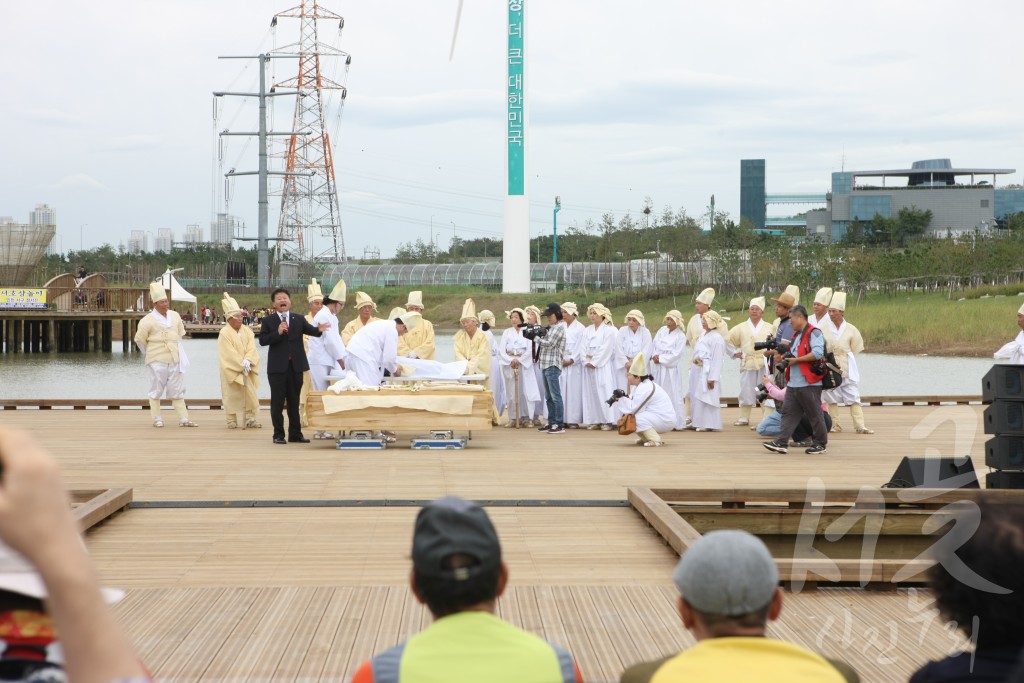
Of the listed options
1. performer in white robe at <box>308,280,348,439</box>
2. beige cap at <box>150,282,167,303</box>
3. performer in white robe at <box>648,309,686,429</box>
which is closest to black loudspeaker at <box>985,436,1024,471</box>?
performer in white robe at <box>648,309,686,429</box>

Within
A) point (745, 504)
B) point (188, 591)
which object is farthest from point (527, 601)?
point (745, 504)

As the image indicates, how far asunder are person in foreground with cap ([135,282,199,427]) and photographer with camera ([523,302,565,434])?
454cm

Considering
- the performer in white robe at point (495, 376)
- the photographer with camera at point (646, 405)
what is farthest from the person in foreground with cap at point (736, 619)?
the performer in white robe at point (495, 376)

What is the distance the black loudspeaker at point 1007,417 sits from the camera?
8.31 m

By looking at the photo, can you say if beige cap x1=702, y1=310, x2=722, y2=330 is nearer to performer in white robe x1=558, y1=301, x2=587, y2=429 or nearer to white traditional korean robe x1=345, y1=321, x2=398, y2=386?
performer in white robe x1=558, y1=301, x2=587, y2=429

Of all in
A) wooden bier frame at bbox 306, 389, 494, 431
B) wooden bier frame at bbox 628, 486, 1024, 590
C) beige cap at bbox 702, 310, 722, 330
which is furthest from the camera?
beige cap at bbox 702, 310, 722, 330

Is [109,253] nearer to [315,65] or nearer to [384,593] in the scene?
[315,65]

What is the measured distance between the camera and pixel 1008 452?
8.46 m

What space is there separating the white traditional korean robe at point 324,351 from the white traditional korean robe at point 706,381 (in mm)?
4474

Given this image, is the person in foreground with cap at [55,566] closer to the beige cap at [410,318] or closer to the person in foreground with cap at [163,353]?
the beige cap at [410,318]

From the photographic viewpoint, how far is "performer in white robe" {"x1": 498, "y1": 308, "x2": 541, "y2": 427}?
50.8 feet

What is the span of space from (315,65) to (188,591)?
102 m

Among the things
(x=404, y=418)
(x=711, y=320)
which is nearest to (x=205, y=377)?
(x=711, y=320)

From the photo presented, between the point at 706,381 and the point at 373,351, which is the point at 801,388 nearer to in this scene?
the point at 706,381
